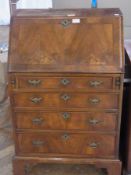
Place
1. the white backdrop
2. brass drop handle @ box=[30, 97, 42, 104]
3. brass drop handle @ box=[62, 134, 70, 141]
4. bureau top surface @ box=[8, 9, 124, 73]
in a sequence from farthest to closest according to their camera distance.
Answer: the white backdrop → brass drop handle @ box=[62, 134, 70, 141] → brass drop handle @ box=[30, 97, 42, 104] → bureau top surface @ box=[8, 9, 124, 73]

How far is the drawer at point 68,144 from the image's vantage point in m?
1.73

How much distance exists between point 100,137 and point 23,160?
480 millimetres

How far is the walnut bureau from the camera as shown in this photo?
1.53m

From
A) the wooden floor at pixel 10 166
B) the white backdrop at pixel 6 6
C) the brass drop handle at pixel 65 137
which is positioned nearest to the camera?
the brass drop handle at pixel 65 137

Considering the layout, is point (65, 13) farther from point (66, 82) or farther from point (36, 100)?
point (36, 100)

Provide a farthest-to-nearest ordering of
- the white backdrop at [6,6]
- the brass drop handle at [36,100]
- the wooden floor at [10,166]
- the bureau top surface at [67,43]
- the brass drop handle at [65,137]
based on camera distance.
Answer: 1. the white backdrop at [6,6]
2. the wooden floor at [10,166]
3. the brass drop handle at [65,137]
4. the brass drop handle at [36,100]
5. the bureau top surface at [67,43]

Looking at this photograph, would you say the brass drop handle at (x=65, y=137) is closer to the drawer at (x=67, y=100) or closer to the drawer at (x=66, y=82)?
the drawer at (x=67, y=100)

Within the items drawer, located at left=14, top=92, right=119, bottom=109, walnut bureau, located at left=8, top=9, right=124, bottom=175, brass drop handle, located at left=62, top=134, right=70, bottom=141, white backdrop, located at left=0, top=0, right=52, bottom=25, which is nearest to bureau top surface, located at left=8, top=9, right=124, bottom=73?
walnut bureau, located at left=8, top=9, right=124, bottom=175

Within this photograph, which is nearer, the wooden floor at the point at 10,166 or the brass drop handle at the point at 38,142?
the brass drop handle at the point at 38,142

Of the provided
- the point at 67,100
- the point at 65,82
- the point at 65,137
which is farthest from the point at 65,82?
the point at 65,137

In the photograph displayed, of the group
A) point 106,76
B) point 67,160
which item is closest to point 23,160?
point 67,160

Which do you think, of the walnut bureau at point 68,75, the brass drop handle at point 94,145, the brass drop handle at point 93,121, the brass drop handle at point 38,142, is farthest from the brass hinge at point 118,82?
the brass drop handle at point 38,142

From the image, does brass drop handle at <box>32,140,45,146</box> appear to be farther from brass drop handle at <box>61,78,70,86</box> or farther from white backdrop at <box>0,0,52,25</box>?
white backdrop at <box>0,0,52,25</box>

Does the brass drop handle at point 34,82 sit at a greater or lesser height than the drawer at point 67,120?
greater
